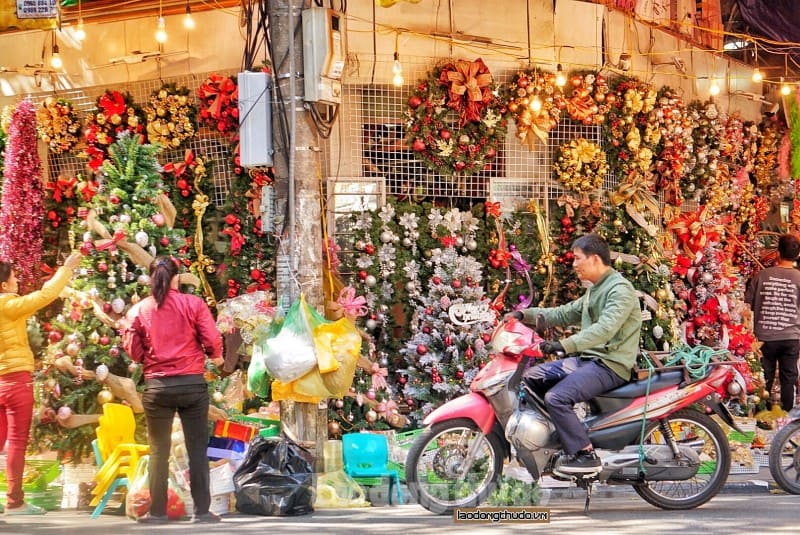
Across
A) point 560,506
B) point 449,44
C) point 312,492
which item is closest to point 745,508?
point 560,506

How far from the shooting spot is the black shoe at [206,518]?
8.15m

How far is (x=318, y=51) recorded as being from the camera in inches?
365

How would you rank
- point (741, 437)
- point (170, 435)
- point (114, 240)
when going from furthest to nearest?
1. point (741, 437)
2. point (114, 240)
3. point (170, 435)

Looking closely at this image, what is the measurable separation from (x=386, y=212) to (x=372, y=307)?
3.41ft

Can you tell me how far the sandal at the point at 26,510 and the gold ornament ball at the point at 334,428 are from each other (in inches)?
111

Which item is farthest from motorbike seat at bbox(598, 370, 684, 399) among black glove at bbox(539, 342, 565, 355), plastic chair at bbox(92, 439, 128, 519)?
plastic chair at bbox(92, 439, 128, 519)

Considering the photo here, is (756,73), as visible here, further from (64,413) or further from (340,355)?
(64,413)

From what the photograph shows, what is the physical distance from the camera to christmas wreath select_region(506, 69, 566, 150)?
486 inches

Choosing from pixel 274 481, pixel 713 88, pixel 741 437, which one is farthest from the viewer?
pixel 713 88

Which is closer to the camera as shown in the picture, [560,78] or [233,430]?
[233,430]

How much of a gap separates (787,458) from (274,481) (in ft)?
13.7

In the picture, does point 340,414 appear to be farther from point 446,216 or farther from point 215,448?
point 446,216

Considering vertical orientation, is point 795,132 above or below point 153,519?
above

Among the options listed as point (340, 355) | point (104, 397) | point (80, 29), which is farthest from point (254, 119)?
point (80, 29)
